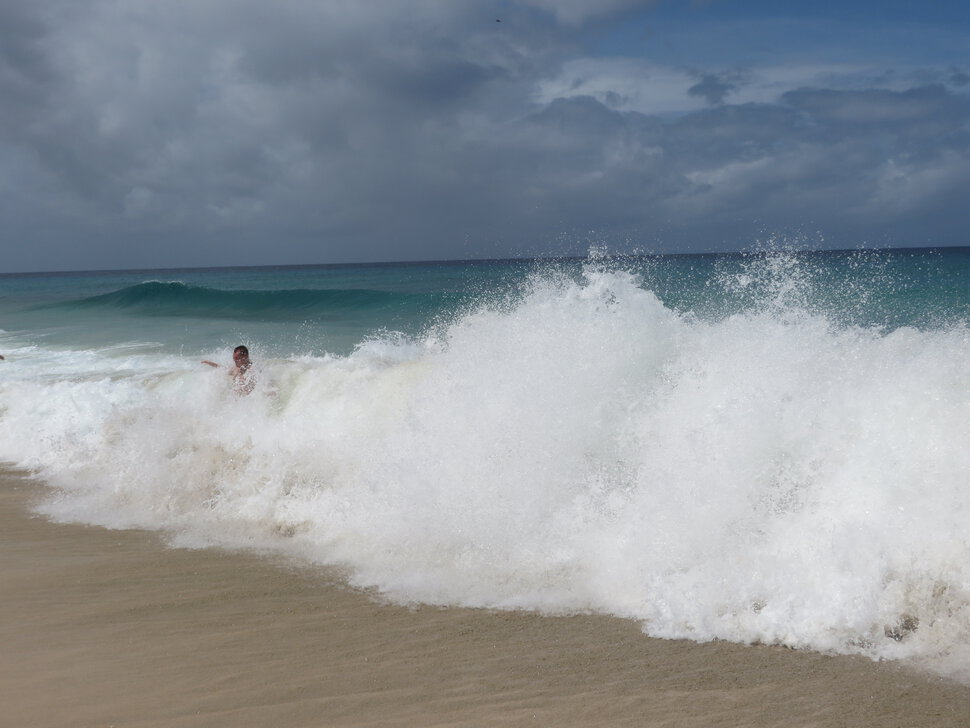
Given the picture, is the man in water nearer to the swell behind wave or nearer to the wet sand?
the wet sand

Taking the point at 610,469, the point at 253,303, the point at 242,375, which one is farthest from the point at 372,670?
the point at 253,303

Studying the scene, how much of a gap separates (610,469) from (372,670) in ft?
8.31

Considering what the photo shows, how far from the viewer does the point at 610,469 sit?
6.31 meters

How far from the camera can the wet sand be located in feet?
13.1

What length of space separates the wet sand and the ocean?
0.30m

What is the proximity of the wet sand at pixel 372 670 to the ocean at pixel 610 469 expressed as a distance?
0.99 feet

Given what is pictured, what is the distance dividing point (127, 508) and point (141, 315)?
26.9 m

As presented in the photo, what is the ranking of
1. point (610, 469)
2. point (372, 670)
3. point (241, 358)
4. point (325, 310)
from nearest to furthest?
1. point (372, 670)
2. point (610, 469)
3. point (241, 358)
4. point (325, 310)

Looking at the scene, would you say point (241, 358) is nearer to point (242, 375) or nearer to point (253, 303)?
point (242, 375)

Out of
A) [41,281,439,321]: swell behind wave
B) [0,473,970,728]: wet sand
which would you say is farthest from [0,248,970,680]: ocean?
[41,281,439,321]: swell behind wave

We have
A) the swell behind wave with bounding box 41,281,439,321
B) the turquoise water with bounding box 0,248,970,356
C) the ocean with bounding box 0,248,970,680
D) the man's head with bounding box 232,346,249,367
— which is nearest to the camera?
the ocean with bounding box 0,248,970,680

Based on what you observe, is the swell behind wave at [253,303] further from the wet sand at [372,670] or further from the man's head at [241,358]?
the wet sand at [372,670]

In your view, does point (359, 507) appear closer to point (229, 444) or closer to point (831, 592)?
point (229, 444)

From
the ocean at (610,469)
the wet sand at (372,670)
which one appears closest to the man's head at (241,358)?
the ocean at (610,469)
